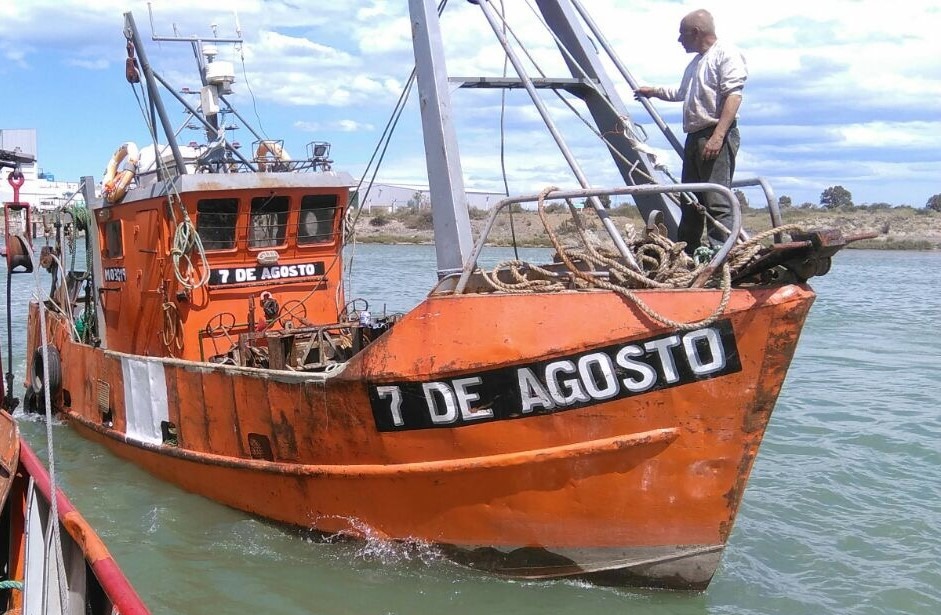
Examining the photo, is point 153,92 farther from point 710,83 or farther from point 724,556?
point 724,556

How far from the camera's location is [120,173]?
27.9 feet

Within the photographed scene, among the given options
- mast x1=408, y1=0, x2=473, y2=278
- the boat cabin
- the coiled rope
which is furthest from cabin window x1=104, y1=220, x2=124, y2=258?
the coiled rope

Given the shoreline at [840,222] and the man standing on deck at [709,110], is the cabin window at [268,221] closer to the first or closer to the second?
the man standing on deck at [709,110]

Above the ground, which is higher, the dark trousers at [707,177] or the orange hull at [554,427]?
the dark trousers at [707,177]

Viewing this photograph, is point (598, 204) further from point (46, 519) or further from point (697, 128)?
point (46, 519)

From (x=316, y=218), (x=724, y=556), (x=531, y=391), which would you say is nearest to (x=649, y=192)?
(x=531, y=391)

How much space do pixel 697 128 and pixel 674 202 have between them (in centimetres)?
114

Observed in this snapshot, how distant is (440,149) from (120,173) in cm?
433

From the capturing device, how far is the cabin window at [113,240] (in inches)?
344

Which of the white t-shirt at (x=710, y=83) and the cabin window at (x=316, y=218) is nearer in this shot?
the white t-shirt at (x=710, y=83)

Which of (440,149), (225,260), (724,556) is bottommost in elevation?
(724,556)

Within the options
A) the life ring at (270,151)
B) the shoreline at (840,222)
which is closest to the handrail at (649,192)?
the life ring at (270,151)

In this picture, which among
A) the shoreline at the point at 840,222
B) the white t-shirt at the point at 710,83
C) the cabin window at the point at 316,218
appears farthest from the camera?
the shoreline at the point at 840,222

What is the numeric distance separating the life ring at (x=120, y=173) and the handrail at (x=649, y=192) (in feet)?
15.1
